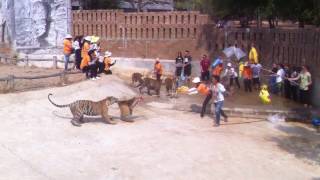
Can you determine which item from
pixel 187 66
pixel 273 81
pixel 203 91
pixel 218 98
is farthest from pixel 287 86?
pixel 218 98

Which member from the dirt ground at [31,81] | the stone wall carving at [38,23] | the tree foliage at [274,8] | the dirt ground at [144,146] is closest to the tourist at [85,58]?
the dirt ground at [31,81]

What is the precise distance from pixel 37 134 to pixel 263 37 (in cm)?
1205

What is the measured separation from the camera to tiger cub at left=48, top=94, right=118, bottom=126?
48.0 feet

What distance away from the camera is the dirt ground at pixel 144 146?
11305 millimetres

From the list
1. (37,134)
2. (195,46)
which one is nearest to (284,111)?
(195,46)

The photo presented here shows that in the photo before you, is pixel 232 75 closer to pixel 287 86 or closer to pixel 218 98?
pixel 287 86

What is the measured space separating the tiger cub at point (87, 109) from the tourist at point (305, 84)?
279 inches

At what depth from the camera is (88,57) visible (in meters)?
19.5

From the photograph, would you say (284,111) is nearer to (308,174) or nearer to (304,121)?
(304,121)

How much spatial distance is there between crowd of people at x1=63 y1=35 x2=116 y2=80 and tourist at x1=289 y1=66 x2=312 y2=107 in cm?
710

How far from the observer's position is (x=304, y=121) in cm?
1717

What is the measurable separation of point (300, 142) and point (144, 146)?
4.62 meters

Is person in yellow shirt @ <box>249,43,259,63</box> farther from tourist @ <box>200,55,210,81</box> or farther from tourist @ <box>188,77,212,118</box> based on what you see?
tourist @ <box>188,77,212,118</box>

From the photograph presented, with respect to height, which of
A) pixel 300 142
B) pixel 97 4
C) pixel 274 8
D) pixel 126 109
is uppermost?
pixel 97 4
